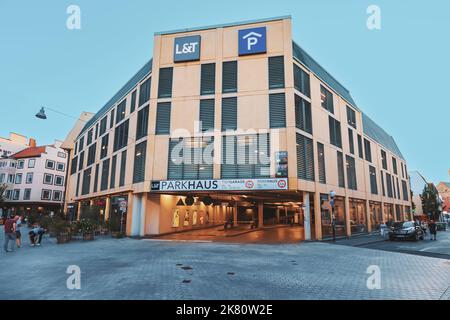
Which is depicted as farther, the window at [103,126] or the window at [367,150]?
the window at [103,126]

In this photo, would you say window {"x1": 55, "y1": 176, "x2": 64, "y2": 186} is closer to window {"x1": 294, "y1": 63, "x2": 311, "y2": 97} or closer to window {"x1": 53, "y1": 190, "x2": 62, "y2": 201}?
window {"x1": 53, "y1": 190, "x2": 62, "y2": 201}

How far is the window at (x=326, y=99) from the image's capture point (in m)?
24.4

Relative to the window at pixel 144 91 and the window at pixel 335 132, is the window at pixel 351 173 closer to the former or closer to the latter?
the window at pixel 335 132

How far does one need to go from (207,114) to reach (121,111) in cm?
1254

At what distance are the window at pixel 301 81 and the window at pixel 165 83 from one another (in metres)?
10.3

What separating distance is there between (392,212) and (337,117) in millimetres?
20546

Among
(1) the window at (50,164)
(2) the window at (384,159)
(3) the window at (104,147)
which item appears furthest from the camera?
(1) the window at (50,164)

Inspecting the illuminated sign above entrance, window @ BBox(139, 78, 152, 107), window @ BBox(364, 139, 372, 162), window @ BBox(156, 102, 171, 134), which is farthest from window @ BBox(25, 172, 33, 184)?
window @ BBox(364, 139, 372, 162)

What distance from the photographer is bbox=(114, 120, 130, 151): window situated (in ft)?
85.0

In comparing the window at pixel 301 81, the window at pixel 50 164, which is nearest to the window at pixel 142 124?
the window at pixel 301 81

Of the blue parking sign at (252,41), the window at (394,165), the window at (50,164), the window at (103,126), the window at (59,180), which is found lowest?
the window at (59,180)

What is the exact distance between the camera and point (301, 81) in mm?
21469
